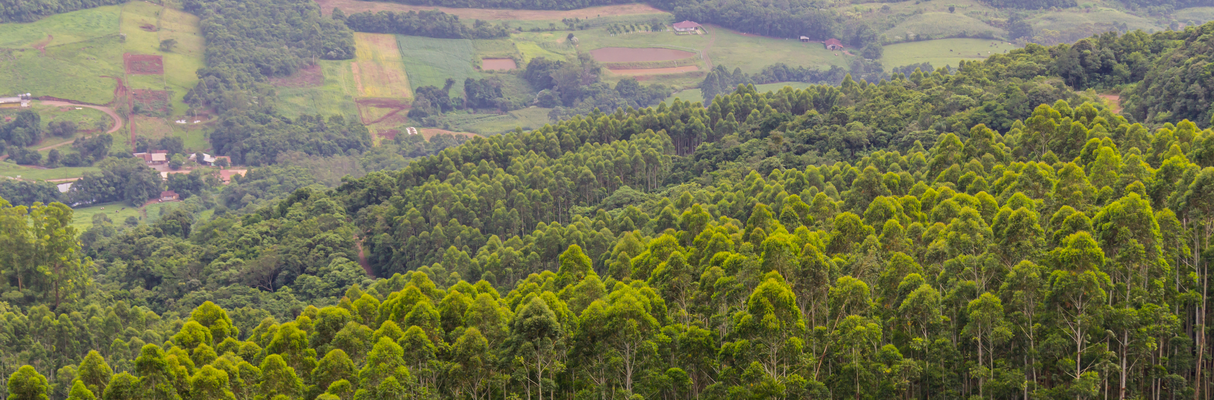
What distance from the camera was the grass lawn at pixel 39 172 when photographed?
583 ft

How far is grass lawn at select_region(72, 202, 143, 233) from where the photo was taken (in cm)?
15932

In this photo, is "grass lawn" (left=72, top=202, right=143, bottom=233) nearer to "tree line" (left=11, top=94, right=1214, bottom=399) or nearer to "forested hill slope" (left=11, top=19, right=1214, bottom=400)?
"forested hill slope" (left=11, top=19, right=1214, bottom=400)

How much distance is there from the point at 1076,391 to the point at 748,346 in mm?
14477

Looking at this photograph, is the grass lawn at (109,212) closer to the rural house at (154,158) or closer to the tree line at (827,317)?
the rural house at (154,158)

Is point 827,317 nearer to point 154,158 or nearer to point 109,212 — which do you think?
point 109,212

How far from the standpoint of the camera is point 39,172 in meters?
180

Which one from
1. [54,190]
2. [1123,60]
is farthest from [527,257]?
[54,190]

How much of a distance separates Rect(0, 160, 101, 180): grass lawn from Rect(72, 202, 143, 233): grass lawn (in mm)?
13922

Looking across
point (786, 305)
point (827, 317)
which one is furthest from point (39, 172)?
point (786, 305)

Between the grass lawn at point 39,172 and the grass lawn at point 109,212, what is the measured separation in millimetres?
13922

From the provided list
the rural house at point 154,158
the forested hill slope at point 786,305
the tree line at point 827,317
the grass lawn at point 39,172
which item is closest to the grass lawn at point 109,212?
the grass lawn at point 39,172

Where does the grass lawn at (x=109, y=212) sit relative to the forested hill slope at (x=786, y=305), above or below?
below

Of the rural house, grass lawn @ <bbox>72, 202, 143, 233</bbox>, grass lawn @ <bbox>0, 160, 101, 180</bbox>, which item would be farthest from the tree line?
the rural house

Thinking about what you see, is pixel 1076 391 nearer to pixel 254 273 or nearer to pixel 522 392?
pixel 522 392
